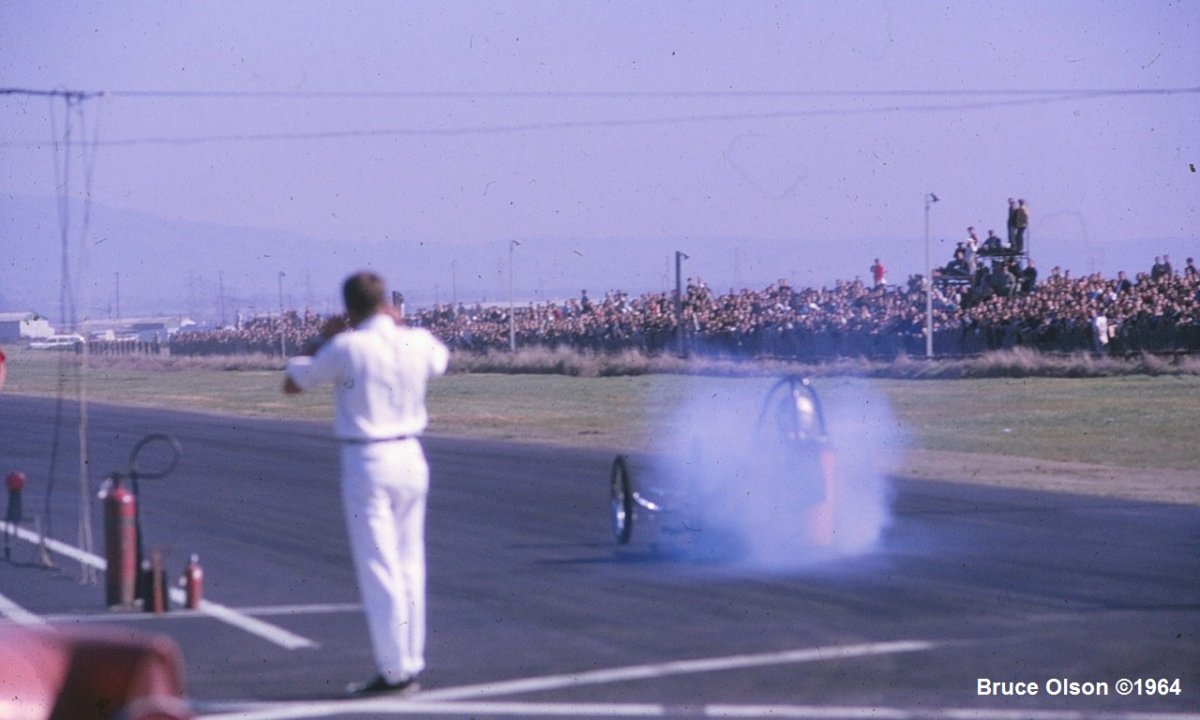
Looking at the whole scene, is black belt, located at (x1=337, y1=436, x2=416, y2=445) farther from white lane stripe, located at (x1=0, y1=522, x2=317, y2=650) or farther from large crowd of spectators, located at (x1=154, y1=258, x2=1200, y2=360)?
large crowd of spectators, located at (x1=154, y1=258, x2=1200, y2=360)

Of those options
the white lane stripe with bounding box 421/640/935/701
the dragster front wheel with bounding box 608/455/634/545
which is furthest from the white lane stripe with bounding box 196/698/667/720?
the dragster front wheel with bounding box 608/455/634/545

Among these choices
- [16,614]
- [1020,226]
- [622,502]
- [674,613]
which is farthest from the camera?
[1020,226]

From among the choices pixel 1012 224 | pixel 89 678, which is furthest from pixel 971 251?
pixel 89 678

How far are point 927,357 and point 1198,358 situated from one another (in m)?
7.79

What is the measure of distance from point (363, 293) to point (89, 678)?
418 centimetres

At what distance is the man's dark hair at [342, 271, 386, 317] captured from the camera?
8.48 metres

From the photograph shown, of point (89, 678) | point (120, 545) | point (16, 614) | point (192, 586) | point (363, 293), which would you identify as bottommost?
point (16, 614)

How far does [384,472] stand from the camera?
26.9 ft

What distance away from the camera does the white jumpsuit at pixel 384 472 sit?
822cm

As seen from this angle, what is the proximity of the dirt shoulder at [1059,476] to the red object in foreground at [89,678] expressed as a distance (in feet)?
49.0

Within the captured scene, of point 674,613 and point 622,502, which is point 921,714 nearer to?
point 674,613

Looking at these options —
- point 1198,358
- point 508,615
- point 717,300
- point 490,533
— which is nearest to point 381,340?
point 508,615

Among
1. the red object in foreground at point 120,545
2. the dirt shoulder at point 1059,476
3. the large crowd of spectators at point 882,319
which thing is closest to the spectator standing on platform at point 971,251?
the large crowd of spectators at point 882,319

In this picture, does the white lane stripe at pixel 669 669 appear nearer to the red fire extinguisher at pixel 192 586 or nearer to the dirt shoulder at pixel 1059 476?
the red fire extinguisher at pixel 192 586
